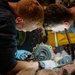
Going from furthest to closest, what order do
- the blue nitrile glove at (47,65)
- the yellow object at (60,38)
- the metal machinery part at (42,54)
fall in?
the yellow object at (60,38) → the metal machinery part at (42,54) → the blue nitrile glove at (47,65)

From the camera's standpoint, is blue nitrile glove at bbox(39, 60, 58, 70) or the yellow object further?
the yellow object

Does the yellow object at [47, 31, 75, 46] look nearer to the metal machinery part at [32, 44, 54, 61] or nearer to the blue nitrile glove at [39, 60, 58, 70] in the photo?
the metal machinery part at [32, 44, 54, 61]

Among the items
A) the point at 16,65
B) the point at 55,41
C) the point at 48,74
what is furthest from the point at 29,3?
the point at 55,41

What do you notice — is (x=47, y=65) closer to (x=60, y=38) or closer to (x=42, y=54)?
(x=42, y=54)

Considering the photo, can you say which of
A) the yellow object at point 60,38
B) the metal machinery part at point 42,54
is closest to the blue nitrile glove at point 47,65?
the metal machinery part at point 42,54

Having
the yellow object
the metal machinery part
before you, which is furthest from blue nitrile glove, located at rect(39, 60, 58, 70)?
the yellow object

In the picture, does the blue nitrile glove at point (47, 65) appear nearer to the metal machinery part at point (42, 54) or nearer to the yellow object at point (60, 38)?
the metal machinery part at point (42, 54)

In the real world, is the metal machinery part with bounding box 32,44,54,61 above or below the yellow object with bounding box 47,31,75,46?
above

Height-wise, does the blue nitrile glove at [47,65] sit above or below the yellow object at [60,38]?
above

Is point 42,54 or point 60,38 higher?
point 42,54

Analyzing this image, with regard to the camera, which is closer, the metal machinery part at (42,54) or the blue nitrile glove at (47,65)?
the blue nitrile glove at (47,65)

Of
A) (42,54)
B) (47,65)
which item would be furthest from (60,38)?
(47,65)

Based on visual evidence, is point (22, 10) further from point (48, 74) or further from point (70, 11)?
point (48, 74)

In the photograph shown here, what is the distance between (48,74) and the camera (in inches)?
36.6
